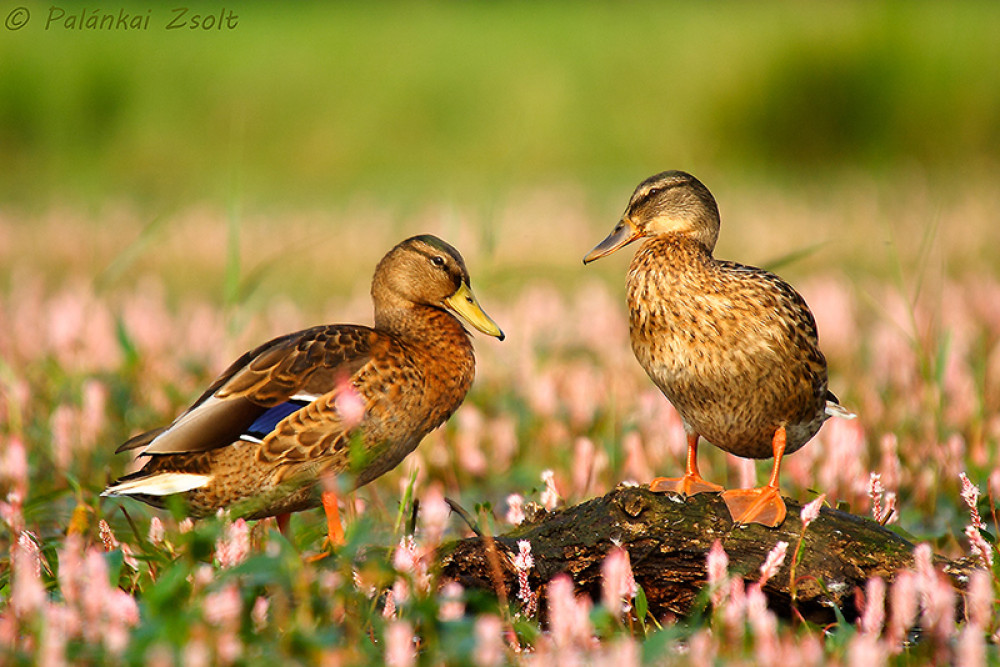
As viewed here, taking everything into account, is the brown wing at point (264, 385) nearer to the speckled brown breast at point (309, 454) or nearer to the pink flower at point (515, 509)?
the speckled brown breast at point (309, 454)

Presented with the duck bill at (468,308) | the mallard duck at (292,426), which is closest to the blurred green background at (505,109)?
the duck bill at (468,308)

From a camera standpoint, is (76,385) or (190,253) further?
(190,253)

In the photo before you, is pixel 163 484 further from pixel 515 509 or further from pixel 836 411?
pixel 836 411

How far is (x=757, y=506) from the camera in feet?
10.9

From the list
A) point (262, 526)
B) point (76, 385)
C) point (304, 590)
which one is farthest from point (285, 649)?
point (76, 385)

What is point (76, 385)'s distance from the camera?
19.7 ft

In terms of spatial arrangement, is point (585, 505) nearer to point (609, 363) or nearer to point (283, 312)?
point (609, 363)

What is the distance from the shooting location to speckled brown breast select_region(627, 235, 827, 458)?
11.8 ft

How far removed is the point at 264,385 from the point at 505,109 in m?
13.4

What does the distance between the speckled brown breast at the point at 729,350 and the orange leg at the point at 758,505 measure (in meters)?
0.24

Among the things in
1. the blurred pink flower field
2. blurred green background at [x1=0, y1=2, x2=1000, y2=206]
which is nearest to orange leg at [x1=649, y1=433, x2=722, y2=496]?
the blurred pink flower field

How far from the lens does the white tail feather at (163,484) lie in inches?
148

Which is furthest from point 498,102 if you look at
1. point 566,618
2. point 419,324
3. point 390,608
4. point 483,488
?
point 566,618

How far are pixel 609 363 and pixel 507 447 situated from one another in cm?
156
